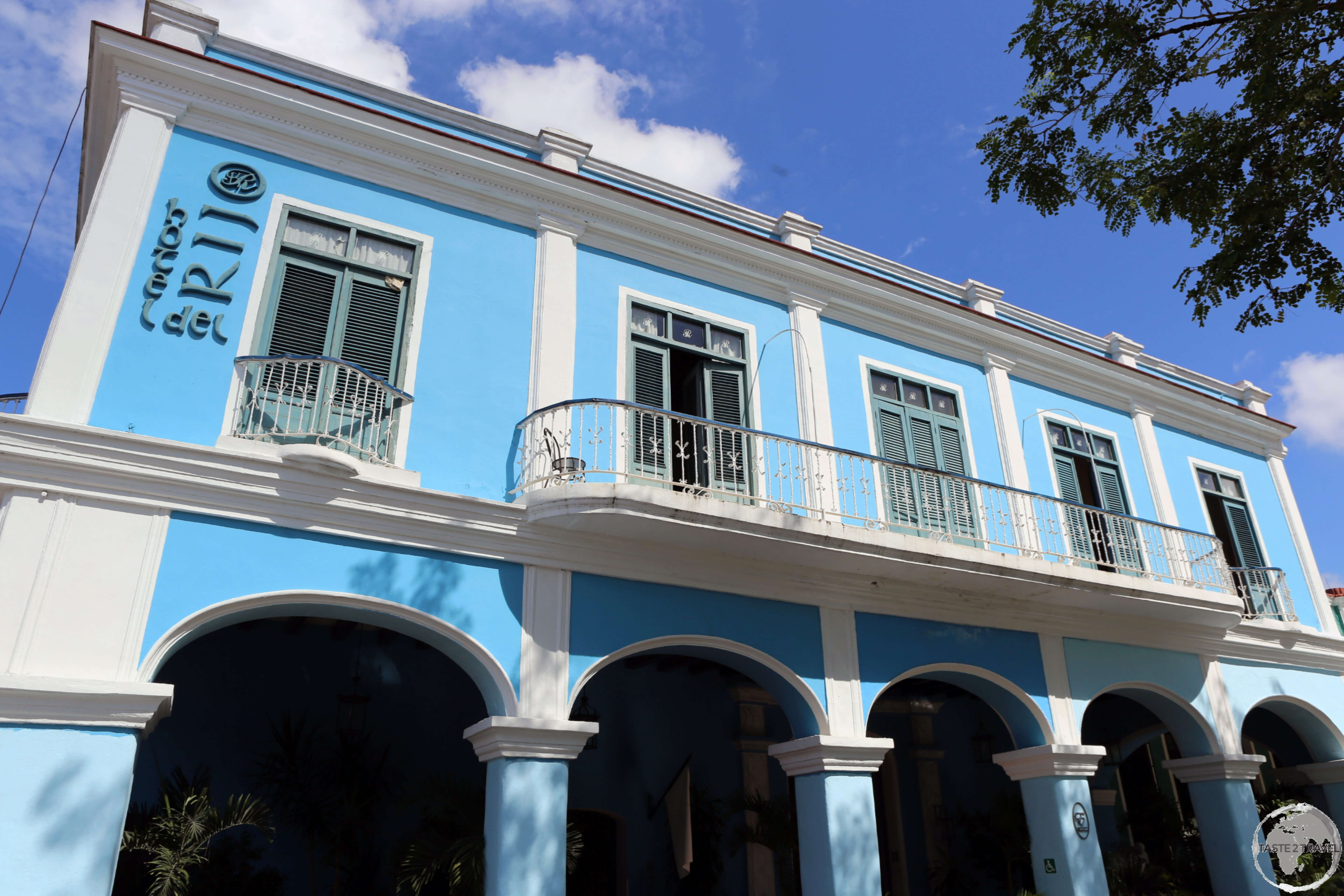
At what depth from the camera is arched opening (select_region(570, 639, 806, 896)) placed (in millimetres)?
9422

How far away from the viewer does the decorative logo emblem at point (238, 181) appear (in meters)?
7.09

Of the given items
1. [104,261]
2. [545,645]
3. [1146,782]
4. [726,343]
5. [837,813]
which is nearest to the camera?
[104,261]

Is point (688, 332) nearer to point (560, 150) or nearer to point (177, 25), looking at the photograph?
point (560, 150)

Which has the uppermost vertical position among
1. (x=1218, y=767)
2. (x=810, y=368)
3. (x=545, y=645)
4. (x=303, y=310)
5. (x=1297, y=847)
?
(x=810, y=368)

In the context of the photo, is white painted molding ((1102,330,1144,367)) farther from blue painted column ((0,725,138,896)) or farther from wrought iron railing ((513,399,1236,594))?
blue painted column ((0,725,138,896))

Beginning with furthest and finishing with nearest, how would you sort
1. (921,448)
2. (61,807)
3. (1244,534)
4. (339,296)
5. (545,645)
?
(1244,534) → (921,448) → (339,296) → (545,645) → (61,807)

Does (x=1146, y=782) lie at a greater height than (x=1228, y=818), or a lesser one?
greater

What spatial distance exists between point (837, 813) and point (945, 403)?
4.68 metres

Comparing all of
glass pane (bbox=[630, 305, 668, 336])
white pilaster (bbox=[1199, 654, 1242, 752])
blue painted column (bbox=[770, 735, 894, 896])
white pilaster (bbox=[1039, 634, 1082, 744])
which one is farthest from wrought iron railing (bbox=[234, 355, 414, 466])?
white pilaster (bbox=[1199, 654, 1242, 752])

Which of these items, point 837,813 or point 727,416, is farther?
point 727,416

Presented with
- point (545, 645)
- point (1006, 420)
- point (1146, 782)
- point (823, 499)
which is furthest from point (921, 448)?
point (1146, 782)

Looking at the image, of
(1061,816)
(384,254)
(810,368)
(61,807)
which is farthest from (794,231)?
(61,807)

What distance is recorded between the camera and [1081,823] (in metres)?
8.47

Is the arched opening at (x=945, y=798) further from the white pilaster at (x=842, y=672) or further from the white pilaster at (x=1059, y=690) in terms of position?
the white pilaster at (x=842, y=672)
